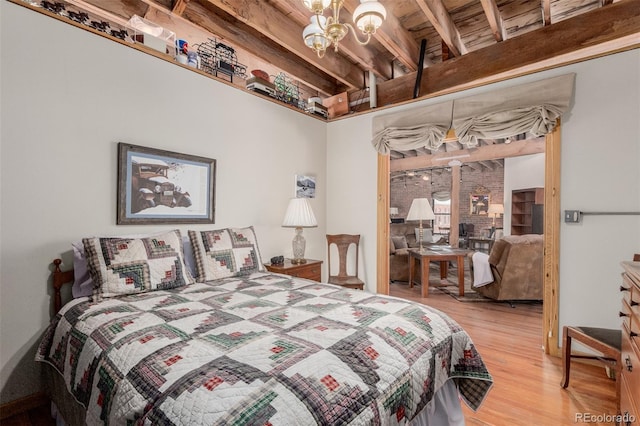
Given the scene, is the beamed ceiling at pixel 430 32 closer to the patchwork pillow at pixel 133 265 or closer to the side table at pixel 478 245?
the patchwork pillow at pixel 133 265

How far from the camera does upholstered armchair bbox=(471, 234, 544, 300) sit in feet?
12.2

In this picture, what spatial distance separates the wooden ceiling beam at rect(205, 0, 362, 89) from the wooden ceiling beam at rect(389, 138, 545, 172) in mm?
4111

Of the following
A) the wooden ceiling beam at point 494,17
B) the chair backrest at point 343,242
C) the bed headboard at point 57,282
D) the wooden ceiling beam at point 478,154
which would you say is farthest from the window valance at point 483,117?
the wooden ceiling beam at point 478,154

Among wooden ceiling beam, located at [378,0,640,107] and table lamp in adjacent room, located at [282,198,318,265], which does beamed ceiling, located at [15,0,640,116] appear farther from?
table lamp in adjacent room, located at [282,198,318,265]

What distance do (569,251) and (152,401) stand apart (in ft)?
10.0

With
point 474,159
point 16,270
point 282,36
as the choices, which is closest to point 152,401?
point 16,270

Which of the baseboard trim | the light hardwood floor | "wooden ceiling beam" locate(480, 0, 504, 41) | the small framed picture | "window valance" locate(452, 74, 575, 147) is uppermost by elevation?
"wooden ceiling beam" locate(480, 0, 504, 41)

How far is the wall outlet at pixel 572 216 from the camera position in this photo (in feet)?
8.00

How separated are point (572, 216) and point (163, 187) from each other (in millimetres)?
3394

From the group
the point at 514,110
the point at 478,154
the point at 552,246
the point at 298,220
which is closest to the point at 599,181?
the point at 552,246

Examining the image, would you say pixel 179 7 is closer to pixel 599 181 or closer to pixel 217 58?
pixel 217 58

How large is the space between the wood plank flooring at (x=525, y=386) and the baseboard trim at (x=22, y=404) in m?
0.04

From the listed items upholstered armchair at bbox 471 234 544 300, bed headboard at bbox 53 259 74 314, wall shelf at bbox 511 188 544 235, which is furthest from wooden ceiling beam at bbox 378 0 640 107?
wall shelf at bbox 511 188 544 235

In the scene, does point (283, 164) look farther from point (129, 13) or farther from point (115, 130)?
point (129, 13)
